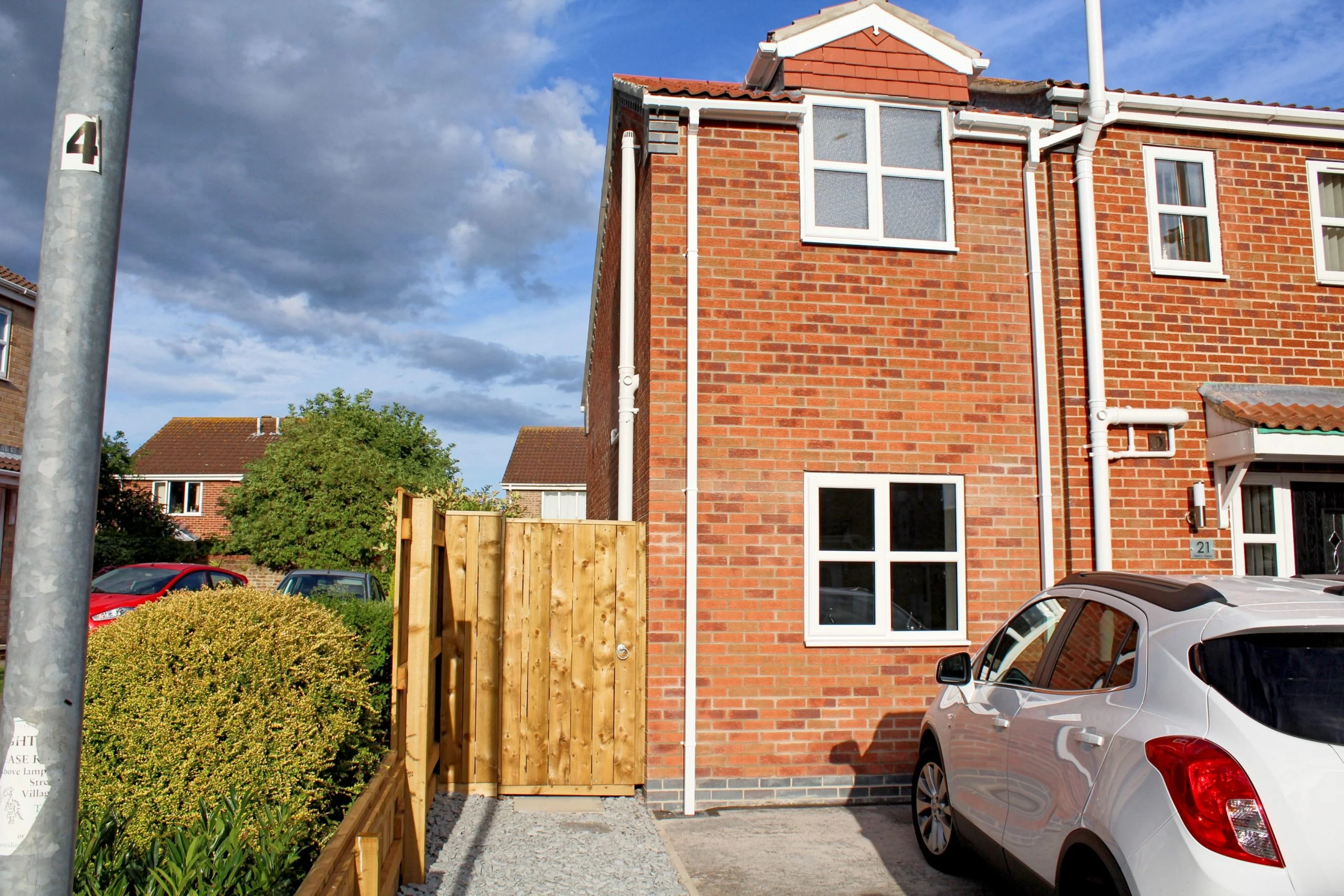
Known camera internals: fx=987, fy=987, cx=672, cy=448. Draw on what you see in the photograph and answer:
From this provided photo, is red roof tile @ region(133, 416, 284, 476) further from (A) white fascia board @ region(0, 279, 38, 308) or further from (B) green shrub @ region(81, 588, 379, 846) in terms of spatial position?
(B) green shrub @ region(81, 588, 379, 846)

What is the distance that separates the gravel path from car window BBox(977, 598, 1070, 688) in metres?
2.26

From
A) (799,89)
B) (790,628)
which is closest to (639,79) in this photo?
(799,89)

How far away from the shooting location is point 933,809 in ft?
20.6

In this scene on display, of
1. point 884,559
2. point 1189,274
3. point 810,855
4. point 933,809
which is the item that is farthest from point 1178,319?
point 810,855

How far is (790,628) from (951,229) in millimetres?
3828

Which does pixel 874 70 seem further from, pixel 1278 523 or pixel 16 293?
pixel 16 293

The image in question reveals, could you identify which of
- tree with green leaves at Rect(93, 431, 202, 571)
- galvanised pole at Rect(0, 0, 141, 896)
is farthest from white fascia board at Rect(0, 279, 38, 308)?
galvanised pole at Rect(0, 0, 141, 896)

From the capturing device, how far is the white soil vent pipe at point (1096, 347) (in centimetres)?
A: 847

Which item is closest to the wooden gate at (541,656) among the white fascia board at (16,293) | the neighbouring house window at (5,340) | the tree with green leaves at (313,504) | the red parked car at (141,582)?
the red parked car at (141,582)

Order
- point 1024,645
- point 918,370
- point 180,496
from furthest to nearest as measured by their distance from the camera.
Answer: point 180,496
point 918,370
point 1024,645

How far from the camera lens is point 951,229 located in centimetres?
883

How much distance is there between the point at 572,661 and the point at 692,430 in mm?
2122

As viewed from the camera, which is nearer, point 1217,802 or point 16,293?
point 1217,802

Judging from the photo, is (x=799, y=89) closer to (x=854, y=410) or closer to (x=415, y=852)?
(x=854, y=410)
